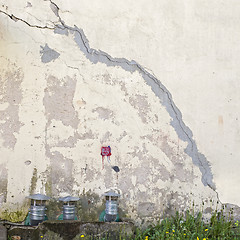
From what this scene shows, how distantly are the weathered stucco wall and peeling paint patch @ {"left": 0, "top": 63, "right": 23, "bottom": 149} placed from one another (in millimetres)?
12

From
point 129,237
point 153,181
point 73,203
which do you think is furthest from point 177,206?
point 73,203

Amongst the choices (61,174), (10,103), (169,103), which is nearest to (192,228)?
(169,103)

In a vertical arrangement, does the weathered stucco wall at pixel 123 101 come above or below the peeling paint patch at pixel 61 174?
above

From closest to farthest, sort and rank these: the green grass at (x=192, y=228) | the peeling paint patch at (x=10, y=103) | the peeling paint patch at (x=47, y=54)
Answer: the green grass at (x=192, y=228)
the peeling paint patch at (x=10, y=103)
the peeling paint patch at (x=47, y=54)

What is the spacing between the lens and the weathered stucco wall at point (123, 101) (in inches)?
179

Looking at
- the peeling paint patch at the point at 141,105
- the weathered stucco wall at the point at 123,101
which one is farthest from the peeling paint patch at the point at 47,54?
the peeling paint patch at the point at 141,105

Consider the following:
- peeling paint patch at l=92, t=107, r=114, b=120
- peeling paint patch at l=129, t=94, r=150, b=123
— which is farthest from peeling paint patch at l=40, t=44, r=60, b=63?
peeling paint patch at l=129, t=94, r=150, b=123

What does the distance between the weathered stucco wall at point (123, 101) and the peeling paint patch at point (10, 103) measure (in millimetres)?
12

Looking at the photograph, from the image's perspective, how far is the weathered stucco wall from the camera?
14.9 ft

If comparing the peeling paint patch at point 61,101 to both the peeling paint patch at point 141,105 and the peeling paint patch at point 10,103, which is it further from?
the peeling paint patch at point 141,105

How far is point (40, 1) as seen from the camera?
15.2ft

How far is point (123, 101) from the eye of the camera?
4.73 meters

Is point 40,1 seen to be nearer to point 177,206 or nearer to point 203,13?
point 203,13

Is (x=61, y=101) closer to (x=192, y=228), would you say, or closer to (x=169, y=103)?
(x=169, y=103)
